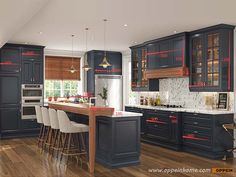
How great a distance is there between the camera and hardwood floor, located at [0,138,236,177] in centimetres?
501

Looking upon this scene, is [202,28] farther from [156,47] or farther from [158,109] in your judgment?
[158,109]

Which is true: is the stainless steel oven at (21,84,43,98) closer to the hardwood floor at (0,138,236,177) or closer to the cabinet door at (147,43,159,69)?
the hardwood floor at (0,138,236,177)

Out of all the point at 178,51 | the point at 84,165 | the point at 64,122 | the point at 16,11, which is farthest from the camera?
the point at 178,51

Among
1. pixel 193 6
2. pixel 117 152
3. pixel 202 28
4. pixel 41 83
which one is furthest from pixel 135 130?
pixel 41 83

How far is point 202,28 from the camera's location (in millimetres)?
6645

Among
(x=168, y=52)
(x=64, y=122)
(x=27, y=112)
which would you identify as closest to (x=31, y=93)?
(x=27, y=112)

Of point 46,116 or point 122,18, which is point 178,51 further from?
point 46,116

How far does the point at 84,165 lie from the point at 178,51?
3601 mm

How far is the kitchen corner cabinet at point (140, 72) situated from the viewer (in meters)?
8.73

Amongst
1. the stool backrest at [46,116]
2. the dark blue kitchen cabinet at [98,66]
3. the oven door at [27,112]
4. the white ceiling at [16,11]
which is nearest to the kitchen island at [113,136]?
the stool backrest at [46,116]

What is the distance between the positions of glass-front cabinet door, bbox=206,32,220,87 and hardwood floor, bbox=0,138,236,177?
1.69m

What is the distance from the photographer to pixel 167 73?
756 centimetres

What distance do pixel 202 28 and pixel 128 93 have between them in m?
4.55

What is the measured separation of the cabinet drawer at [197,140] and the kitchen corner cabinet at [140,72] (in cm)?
228
